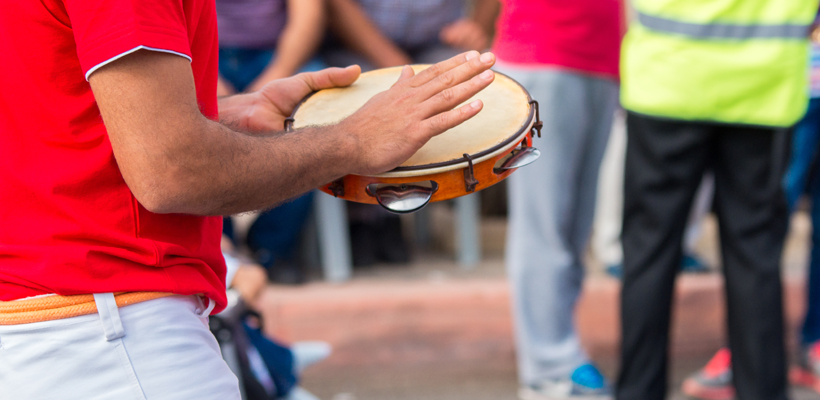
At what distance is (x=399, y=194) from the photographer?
3.92ft

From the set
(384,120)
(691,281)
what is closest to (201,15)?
(384,120)

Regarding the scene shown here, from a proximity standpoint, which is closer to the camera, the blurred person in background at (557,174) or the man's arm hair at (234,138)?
the man's arm hair at (234,138)

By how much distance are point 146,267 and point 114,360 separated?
0.43ft

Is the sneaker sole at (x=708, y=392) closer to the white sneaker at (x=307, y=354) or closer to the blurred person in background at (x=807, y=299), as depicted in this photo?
the blurred person in background at (x=807, y=299)

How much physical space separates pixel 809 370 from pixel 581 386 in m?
0.90

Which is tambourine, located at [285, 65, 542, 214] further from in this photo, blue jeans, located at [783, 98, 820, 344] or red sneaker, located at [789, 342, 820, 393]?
red sneaker, located at [789, 342, 820, 393]

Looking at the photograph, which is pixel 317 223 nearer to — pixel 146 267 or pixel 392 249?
pixel 392 249

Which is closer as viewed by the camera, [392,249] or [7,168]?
[7,168]

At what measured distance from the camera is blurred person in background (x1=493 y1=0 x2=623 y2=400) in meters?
2.51

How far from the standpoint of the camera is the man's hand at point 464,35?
3426mm

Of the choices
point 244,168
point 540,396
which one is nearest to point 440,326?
point 540,396

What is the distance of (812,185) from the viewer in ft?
9.62

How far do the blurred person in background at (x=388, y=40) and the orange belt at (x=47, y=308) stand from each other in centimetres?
238

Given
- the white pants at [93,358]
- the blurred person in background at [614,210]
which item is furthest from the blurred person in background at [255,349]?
the blurred person in background at [614,210]
